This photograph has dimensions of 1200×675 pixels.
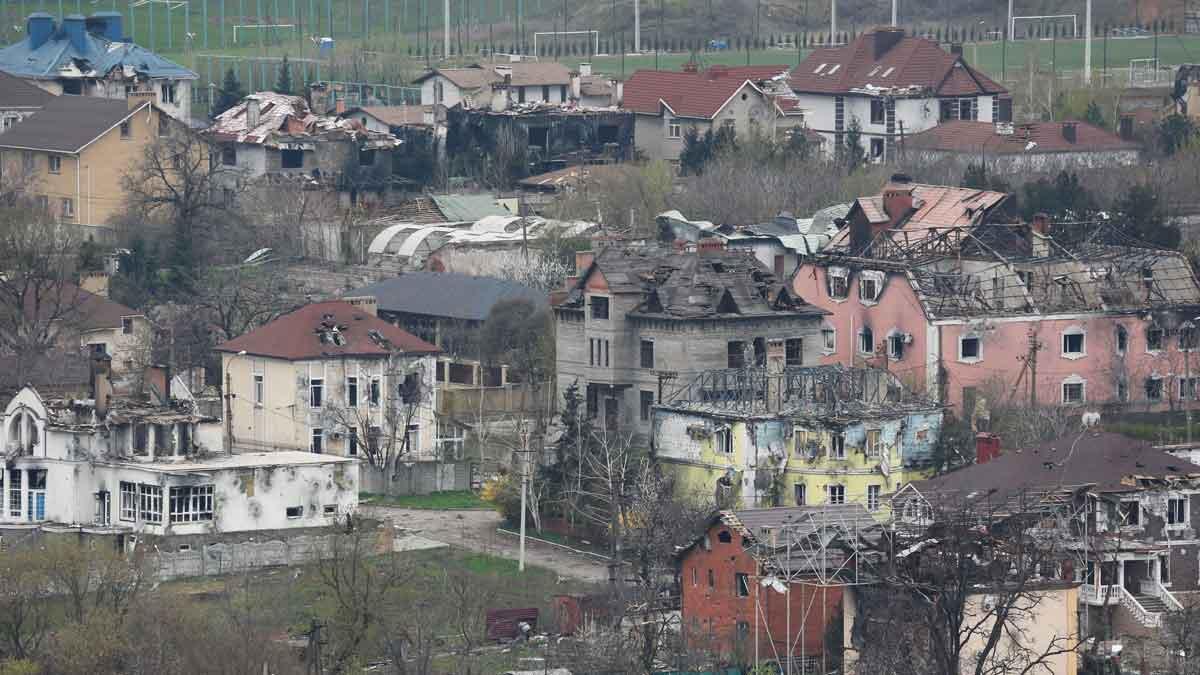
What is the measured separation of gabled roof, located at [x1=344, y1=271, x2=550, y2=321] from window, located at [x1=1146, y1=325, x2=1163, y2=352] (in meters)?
13.2

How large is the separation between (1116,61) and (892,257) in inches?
2351

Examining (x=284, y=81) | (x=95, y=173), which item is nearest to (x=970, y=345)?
(x=95, y=173)

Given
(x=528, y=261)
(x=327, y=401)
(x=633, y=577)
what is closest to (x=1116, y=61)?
(x=528, y=261)

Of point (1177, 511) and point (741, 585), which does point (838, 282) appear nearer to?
point (1177, 511)

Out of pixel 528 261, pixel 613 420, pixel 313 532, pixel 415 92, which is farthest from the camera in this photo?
pixel 415 92

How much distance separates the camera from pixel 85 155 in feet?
334

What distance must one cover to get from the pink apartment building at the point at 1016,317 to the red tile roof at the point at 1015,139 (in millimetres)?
27513

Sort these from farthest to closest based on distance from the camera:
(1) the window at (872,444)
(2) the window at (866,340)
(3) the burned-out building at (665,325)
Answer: (2) the window at (866,340), (3) the burned-out building at (665,325), (1) the window at (872,444)

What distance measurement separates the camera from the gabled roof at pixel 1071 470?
61281 millimetres

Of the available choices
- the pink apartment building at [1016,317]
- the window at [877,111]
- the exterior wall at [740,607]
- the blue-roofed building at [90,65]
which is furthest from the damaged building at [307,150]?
the exterior wall at [740,607]

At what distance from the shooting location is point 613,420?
74.6 m

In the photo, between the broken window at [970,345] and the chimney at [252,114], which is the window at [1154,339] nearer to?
the broken window at [970,345]

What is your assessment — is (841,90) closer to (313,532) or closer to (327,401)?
(327,401)

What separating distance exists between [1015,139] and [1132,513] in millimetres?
48447
